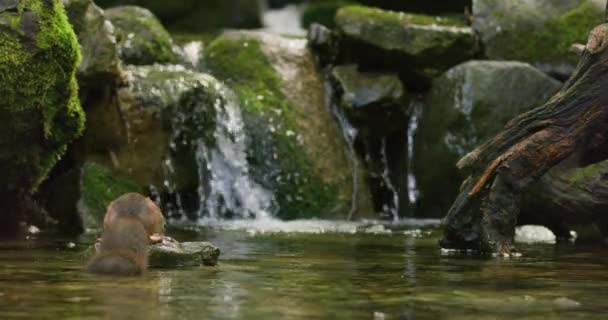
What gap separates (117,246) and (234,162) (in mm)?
8568

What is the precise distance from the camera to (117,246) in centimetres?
659

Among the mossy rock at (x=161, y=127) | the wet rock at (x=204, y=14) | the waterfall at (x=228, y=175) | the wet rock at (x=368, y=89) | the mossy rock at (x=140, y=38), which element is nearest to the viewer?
the mossy rock at (x=161, y=127)

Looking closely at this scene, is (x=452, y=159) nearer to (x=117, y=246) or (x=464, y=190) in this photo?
(x=464, y=190)

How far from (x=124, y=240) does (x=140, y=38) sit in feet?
30.6

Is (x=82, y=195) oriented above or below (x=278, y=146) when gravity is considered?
below

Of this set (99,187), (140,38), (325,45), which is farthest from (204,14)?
(99,187)

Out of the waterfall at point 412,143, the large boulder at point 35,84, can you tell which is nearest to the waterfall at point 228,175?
the waterfall at point 412,143

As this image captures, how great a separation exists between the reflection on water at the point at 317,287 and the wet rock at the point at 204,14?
461 inches

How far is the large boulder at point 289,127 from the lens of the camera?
1534cm

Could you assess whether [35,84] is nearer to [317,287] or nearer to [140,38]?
[317,287]

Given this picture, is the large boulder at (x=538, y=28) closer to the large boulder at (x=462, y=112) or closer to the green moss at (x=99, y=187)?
the large boulder at (x=462, y=112)

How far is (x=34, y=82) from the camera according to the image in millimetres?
10367

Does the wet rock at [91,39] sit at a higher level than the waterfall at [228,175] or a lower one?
higher

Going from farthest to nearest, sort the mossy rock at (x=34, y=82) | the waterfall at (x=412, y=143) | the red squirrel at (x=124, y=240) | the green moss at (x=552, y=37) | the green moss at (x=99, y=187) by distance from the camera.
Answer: the green moss at (x=552, y=37)
the waterfall at (x=412, y=143)
the green moss at (x=99, y=187)
the mossy rock at (x=34, y=82)
the red squirrel at (x=124, y=240)
